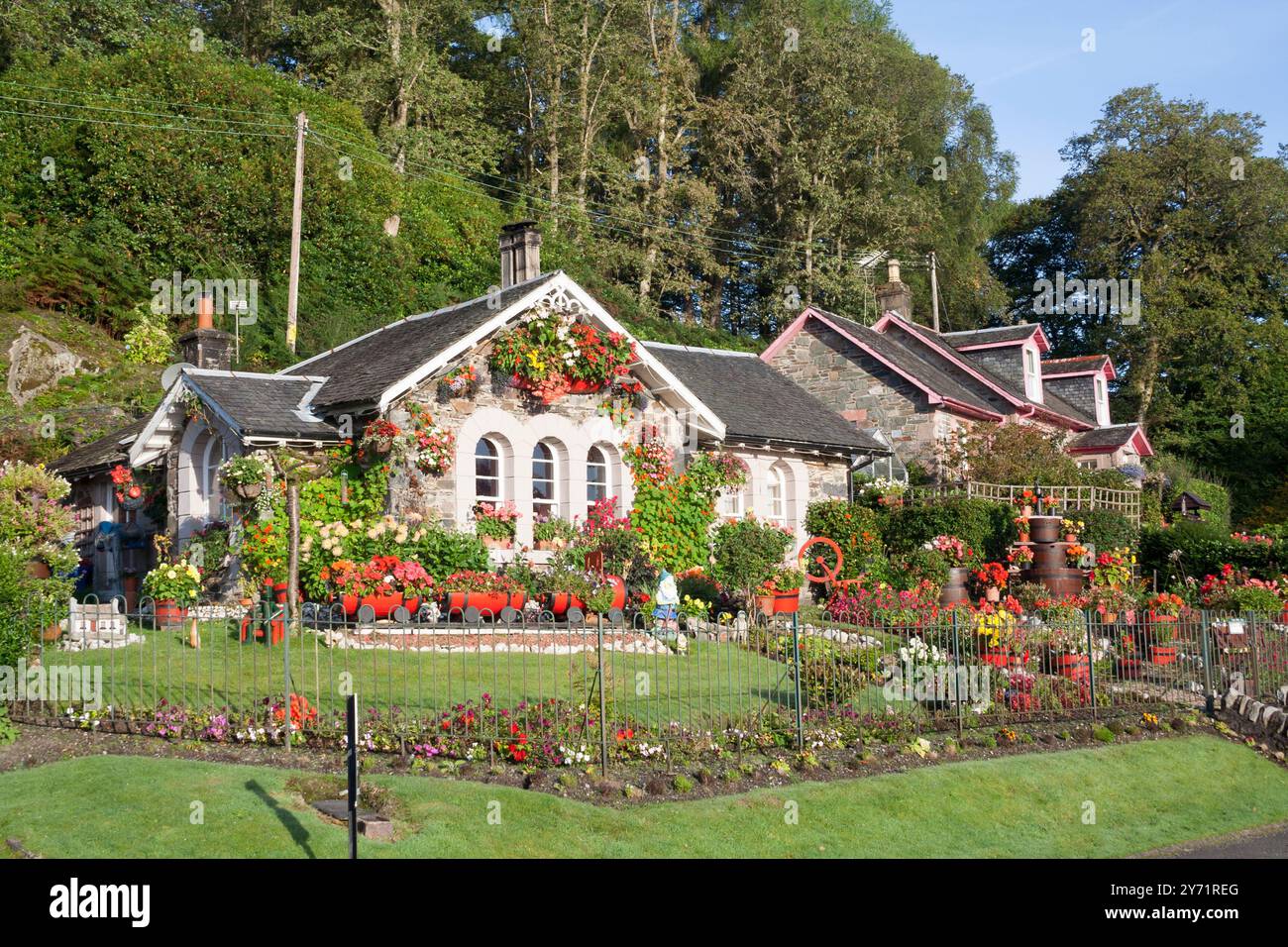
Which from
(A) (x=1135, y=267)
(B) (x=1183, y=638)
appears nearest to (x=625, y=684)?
(B) (x=1183, y=638)

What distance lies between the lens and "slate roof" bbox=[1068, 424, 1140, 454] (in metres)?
40.5

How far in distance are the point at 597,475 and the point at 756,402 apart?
6.28m

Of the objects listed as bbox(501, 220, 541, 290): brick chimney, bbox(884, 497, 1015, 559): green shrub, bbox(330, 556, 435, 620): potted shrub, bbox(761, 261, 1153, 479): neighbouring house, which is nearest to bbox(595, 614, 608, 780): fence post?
bbox(330, 556, 435, 620): potted shrub

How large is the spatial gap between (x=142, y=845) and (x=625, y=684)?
19.1 feet

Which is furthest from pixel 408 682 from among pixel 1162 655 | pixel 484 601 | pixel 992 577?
pixel 992 577

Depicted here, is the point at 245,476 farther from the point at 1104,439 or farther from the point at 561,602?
the point at 1104,439

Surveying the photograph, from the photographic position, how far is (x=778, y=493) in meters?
26.7

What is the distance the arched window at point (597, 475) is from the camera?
21906mm

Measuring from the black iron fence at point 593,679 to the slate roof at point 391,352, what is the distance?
12.4ft

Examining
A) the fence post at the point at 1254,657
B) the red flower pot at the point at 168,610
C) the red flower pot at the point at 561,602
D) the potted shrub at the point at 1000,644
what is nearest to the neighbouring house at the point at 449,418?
the red flower pot at the point at 561,602

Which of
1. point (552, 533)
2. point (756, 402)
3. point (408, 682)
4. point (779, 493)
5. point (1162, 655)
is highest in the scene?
point (756, 402)

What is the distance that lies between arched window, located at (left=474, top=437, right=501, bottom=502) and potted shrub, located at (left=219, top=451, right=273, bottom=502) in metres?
3.58

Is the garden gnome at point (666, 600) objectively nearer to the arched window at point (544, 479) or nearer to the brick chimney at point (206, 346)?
the arched window at point (544, 479)

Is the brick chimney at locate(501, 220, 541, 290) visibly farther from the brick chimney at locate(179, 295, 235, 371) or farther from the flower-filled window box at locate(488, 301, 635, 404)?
the brick chimney at locate(179, 295, 235, 371)
